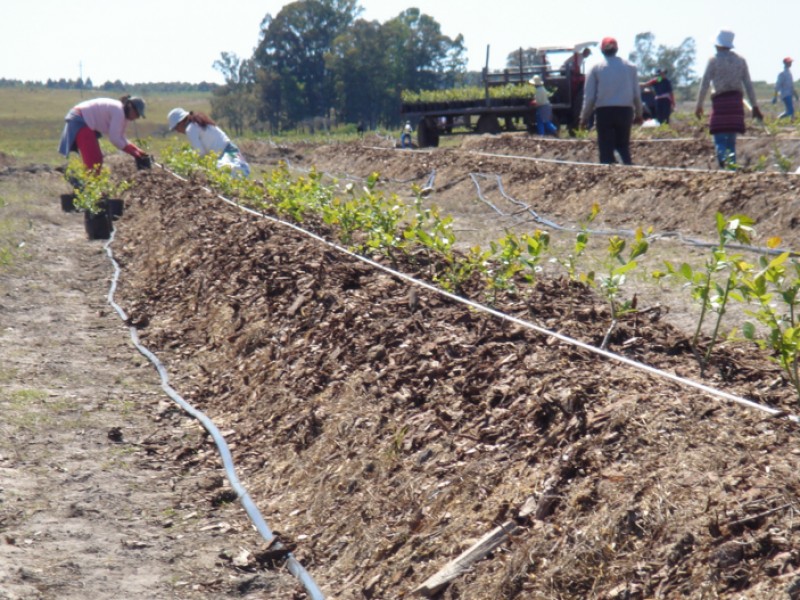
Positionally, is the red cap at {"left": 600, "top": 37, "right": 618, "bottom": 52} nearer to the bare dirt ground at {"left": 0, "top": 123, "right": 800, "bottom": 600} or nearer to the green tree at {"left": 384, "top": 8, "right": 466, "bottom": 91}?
the bare dirt ground at {"left": 0, "top": 123, "right": 800, "bottom": 600}

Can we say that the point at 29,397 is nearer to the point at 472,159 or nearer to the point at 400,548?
the point at 400,548

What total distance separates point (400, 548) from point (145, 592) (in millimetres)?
866

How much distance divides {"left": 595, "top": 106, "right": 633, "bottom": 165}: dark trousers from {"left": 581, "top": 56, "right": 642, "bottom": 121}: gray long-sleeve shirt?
0.33 feet

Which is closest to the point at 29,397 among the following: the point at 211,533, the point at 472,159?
the point at 211,533

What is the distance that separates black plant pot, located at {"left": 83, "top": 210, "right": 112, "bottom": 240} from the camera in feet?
33.7

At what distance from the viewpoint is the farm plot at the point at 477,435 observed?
94.7 inches

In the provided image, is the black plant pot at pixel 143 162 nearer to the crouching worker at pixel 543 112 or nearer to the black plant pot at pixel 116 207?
the black plant pot at pixel 116 207

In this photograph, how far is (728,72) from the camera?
30.3 ft

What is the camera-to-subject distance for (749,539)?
2.22m

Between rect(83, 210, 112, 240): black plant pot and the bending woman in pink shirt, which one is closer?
rect(83, 210, 112, 240): black plant pot

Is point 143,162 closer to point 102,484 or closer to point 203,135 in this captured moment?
point 203,135

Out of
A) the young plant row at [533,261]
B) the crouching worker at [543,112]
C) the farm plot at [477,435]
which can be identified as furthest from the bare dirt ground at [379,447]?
the crouching worker at [543,112]

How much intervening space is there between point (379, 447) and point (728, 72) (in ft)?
23.6

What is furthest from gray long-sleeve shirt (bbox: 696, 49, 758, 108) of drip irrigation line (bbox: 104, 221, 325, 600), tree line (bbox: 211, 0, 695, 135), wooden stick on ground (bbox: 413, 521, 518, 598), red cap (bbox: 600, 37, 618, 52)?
tree line (bbox: 211, 0, 695, 135)
